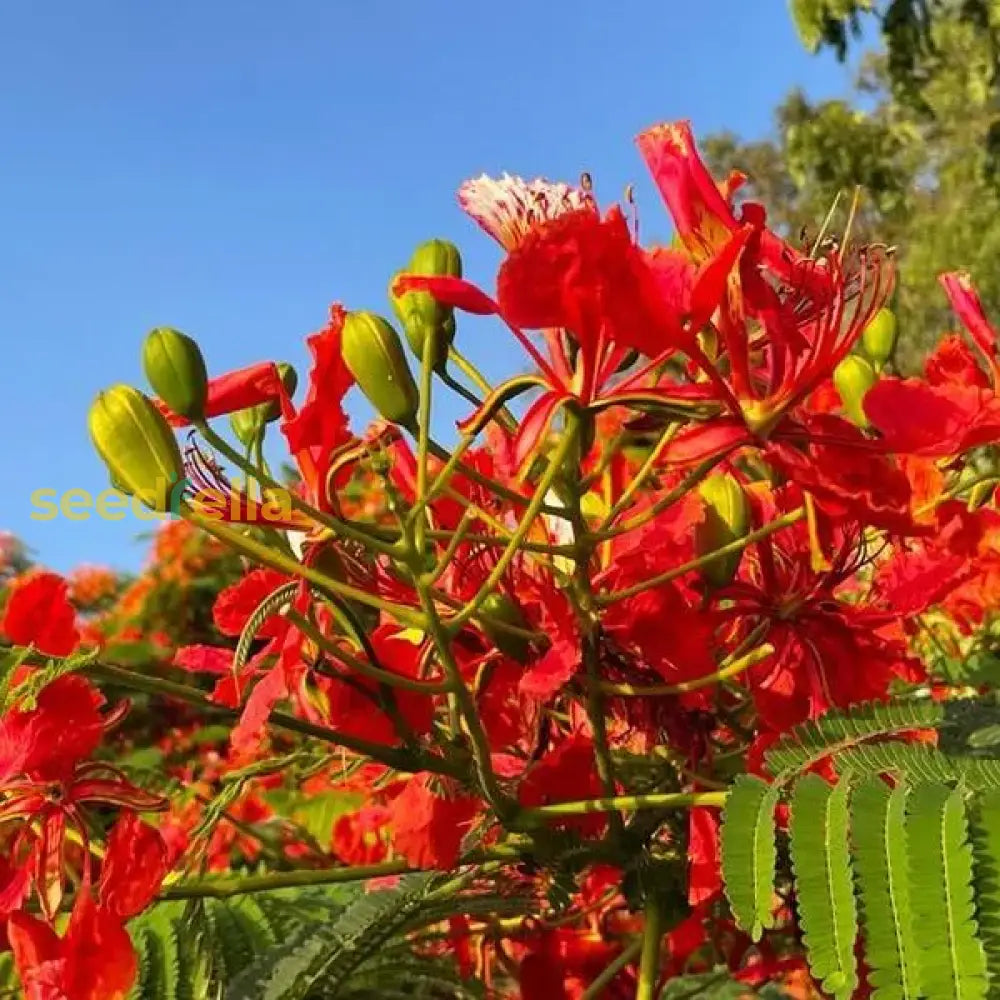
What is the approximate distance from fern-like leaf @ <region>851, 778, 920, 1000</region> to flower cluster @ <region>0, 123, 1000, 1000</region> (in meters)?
0.11

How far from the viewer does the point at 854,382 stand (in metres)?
0.92

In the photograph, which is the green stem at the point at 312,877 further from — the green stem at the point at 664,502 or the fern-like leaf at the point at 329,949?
the green stem at the point at 664,502

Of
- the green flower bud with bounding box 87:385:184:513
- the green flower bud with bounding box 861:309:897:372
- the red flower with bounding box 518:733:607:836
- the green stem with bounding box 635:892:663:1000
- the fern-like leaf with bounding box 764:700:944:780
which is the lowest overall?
the green stem with bounding box 635:892:663:1000

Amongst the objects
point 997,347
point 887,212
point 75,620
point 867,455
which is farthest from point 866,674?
point 887,212

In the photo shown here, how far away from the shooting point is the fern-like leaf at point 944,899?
557 millimetres

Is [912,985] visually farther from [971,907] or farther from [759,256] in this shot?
[759,256]

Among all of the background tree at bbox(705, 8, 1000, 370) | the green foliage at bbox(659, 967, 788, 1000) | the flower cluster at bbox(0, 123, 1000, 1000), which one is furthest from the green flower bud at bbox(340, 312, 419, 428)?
the background tree at bbox(705, 8, 1000, 370)

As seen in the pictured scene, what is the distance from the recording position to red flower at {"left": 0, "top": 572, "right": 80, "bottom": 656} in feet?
2.87

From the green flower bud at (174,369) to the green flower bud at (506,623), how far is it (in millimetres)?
217

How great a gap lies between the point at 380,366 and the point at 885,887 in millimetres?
408

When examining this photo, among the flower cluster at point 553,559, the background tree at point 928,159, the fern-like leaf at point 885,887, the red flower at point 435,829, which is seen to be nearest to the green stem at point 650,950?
the flower cluster at point 553,559

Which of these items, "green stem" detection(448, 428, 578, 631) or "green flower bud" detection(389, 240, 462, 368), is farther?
"green flower bud" detection(389, 240, 462, 368)

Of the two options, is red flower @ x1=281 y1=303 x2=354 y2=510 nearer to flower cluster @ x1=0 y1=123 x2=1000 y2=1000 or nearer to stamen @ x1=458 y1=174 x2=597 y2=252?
flower cluster @ x1=0 y1=123 x2=1000 y2=1000

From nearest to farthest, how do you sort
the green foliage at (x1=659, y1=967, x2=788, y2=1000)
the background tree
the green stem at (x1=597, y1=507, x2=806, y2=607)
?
1. the green stem at (x1=597, y1=507, x2=806, y2=607)
2. the green foliage at (x1=659, y1=967, x2=788, y2=1000)
3. the background tree
